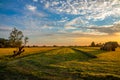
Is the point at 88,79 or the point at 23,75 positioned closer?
the point at 88,79

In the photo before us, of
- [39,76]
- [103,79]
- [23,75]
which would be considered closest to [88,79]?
[103,79]

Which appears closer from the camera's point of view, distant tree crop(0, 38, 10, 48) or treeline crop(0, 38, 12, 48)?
distant tree crop(0, 38, 10, 48)

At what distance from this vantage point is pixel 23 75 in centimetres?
2030

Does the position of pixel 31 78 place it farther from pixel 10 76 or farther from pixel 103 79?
pixel 103 79

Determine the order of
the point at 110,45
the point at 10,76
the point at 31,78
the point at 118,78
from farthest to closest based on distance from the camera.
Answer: the point at 110,45
the point at 10,76
the point at 31,78
the point at 118,78

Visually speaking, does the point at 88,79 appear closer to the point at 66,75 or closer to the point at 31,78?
the point at 66,75

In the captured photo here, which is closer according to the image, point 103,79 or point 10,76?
point 103,79

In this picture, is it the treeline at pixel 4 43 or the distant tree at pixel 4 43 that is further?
the treeline at pixel 4 43

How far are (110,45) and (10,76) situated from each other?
46687mm

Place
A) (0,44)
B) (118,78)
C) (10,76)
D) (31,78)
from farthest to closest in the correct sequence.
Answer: (0,44)
(10,76)
(31,78)
(118,78)

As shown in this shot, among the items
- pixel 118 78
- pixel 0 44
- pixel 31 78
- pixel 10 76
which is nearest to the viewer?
pixel 118 78

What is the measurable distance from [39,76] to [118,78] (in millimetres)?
7460

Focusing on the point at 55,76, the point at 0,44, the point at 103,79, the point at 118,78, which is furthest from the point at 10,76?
the point at 0,44

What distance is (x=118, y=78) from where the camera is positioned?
57.1ft
